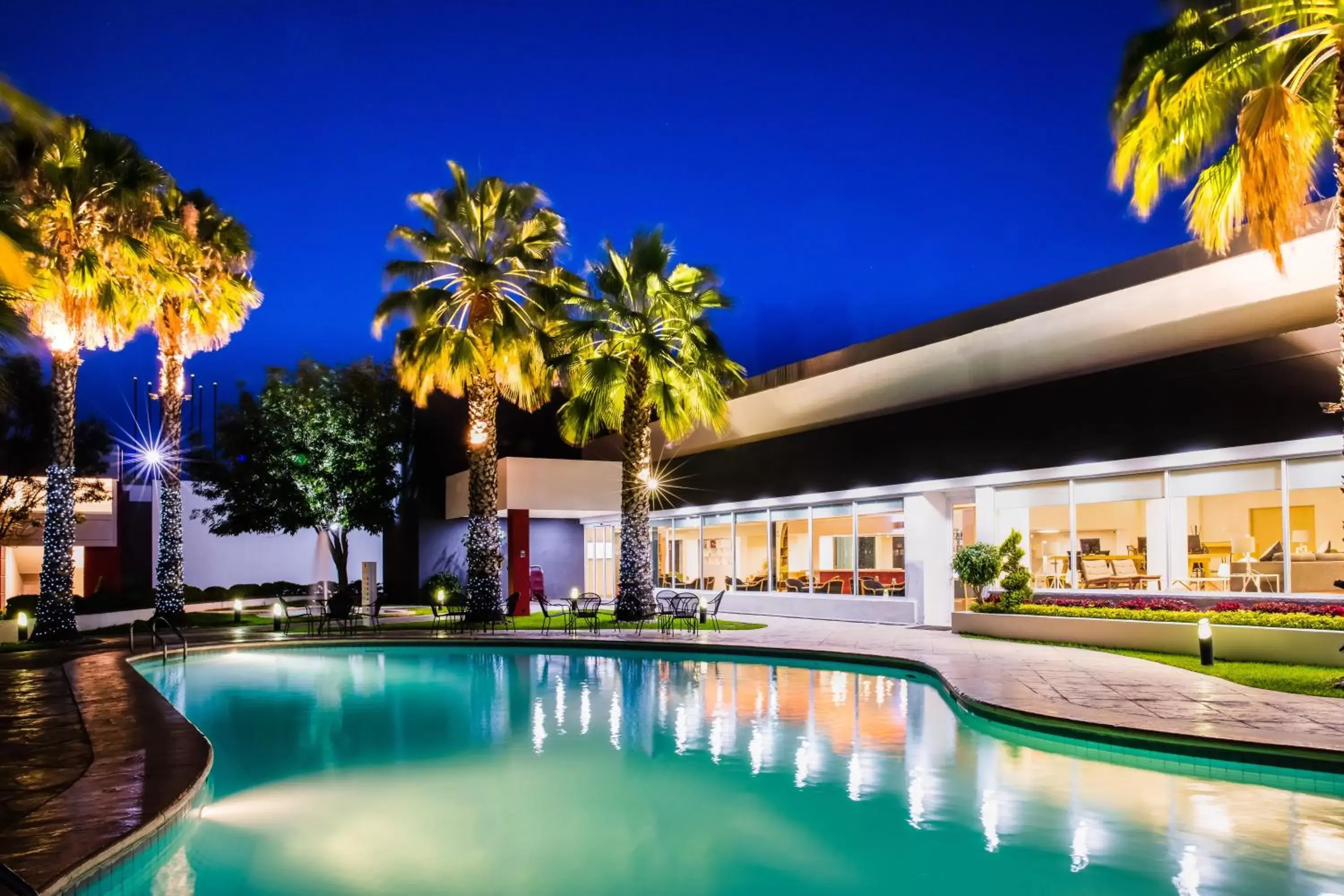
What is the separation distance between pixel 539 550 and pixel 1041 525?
18.0 m

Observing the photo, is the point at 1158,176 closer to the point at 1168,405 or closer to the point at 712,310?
the point at 1168,405

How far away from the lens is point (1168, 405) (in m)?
15.2

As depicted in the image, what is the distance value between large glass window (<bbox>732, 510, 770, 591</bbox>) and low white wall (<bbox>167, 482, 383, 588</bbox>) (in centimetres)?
1673

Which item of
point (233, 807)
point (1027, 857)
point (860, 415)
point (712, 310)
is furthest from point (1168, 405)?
point (233, 807)

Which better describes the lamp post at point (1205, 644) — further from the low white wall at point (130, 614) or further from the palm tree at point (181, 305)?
the palm tree at point (181, 305)

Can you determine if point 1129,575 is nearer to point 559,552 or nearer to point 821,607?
point 821,607

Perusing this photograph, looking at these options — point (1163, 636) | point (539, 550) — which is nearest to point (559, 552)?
point (539, 550)

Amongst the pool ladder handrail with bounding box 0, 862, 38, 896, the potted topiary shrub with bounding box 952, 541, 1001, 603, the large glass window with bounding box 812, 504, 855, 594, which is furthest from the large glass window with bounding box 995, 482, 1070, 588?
the pool ladder handrail with bounding box 0, 862, 38, 896

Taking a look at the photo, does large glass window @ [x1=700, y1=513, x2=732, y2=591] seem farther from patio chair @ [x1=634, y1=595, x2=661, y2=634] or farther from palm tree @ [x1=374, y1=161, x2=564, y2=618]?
palm tree @ [x1=374, y1=161, x2=564, y2=618]

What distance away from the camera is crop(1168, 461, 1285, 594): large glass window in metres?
14.4

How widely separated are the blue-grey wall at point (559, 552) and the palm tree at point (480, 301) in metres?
9.31

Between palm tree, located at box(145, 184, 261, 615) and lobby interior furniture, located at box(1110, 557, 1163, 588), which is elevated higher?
palm tree, located at box(145, 184, 261, 615)

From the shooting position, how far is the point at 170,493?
877 inches

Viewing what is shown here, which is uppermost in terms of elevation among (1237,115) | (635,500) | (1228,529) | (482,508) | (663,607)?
(1237,115)
